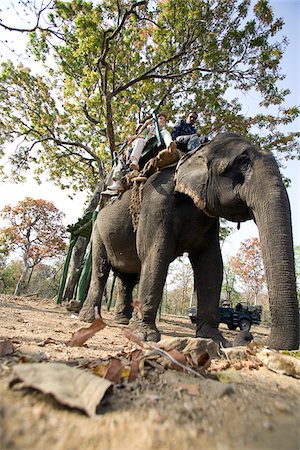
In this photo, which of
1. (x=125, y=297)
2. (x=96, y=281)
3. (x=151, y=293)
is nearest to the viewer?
(x=151, y=293)

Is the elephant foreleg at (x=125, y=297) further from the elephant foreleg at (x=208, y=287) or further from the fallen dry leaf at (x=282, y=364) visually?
the fallen dry leaf at (x=282, y=364)

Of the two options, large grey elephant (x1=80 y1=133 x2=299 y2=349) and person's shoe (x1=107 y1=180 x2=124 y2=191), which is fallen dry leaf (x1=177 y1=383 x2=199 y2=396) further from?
person's shoe (x1=107 y1=180 x2=124 y2=191)

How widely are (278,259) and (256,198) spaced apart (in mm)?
662

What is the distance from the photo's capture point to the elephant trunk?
207cm

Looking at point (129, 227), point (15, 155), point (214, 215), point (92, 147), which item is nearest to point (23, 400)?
point (214, 215)

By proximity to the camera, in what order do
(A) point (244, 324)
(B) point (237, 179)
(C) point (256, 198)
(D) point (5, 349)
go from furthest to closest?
(A) point (244, 324)
(B) point (237, 179)
(C) point (256, 198)
(D) point (5, 349)

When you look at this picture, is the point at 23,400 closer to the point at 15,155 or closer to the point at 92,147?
the point at 92,147

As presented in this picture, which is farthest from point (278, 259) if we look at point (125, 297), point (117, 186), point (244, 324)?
point (244, 324)

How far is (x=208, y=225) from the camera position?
386cm

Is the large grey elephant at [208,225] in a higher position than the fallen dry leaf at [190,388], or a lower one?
higher

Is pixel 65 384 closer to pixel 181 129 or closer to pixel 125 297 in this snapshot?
pixel 181 129

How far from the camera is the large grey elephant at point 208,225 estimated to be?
2291mm

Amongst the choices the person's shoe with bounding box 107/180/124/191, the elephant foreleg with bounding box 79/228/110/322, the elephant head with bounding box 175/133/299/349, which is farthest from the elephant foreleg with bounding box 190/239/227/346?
the elephant foreleg with bounding box 79/228/110/322

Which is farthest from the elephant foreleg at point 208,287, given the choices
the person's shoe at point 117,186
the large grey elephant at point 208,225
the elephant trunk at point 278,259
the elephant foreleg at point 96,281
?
the elephant foreleg at point 96,281
